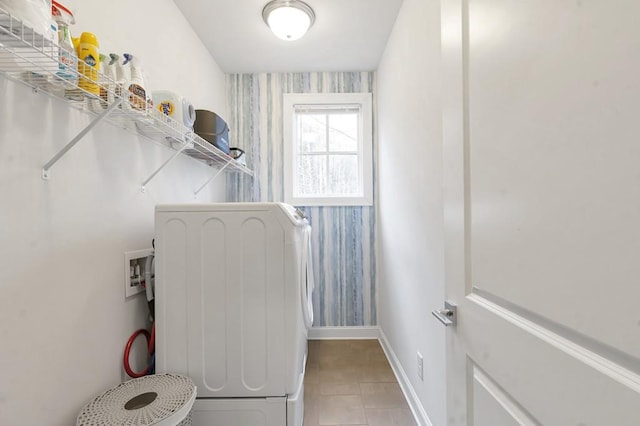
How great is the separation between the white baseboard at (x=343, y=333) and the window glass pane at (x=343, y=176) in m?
1.33

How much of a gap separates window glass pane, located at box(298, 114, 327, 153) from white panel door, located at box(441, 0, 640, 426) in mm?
2184

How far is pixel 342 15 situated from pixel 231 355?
2.27m

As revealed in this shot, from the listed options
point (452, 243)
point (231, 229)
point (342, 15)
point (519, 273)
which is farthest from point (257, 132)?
point (519, 273)

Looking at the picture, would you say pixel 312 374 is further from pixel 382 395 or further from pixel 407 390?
pixel 407 390

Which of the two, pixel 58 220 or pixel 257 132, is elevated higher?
pixel 257 132

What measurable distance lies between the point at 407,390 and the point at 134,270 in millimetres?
1776

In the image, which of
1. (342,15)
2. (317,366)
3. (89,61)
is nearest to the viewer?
(89,61)

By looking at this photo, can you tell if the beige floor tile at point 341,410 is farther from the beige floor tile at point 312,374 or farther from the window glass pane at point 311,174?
the window glass pane at point 311,174

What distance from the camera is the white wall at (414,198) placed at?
1.38 m

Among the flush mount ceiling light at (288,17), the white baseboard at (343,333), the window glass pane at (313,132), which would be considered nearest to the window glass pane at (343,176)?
the window glass pane at (313,132)

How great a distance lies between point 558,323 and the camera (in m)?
0.50

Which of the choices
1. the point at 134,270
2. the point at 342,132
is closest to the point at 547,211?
the point at 134,270

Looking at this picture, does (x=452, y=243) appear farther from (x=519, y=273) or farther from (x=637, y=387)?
(x=637, y=387)

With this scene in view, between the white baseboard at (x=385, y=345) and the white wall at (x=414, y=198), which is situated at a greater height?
the white wall at (x=414, y=198)
